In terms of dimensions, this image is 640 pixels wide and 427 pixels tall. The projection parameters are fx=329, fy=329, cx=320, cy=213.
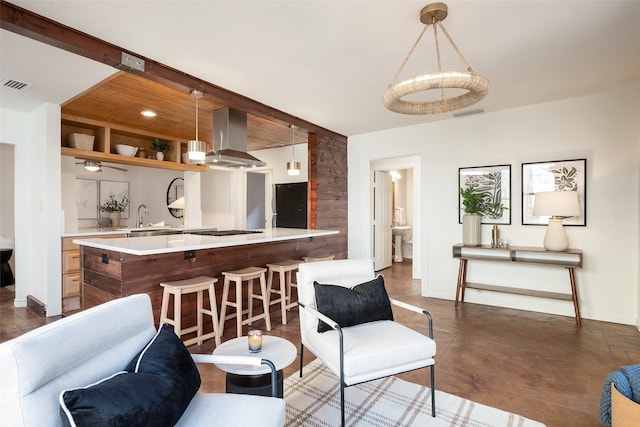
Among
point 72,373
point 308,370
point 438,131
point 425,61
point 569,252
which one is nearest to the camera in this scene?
point 72,373

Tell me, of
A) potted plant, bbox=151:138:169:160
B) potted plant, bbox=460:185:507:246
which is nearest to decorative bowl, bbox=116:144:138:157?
potted plant, bbox=151:138:169:160

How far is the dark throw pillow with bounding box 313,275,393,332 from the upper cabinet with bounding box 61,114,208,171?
4081mm

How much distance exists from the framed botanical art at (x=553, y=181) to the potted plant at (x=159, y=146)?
5340 millimetres

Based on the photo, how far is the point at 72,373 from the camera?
107cm

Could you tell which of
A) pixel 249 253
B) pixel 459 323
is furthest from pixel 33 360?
pixel 459 323

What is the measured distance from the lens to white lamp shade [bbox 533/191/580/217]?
136 inches

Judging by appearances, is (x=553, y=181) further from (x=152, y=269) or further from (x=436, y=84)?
(x=152, y=269)

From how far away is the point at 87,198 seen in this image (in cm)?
659

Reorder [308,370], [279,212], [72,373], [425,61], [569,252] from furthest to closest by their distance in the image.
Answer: [279,212] < [569,252] < [425,61] < [308,370] < [72,373]

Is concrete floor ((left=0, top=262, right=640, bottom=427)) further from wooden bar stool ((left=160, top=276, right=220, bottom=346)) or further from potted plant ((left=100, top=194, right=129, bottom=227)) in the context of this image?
potted plant ((left=100, top=194, right=129, bottom=227))

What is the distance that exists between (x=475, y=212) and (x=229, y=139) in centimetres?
321

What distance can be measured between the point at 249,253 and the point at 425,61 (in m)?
2.57

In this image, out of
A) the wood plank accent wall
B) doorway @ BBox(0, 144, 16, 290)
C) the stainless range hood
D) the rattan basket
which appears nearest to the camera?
the stainless range hood

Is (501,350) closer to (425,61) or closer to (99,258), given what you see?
(425,61)
